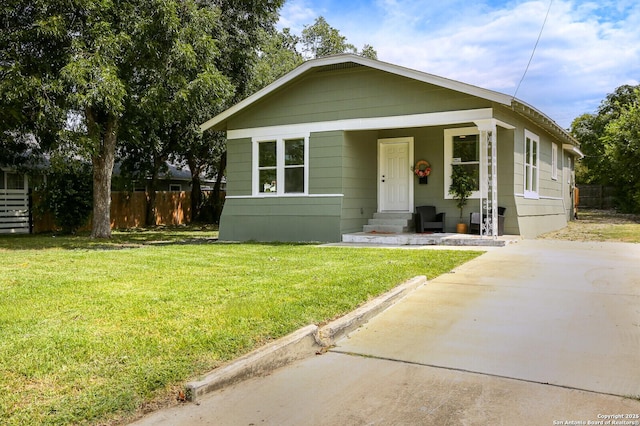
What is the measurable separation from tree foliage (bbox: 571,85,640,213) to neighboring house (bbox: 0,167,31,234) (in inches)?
948

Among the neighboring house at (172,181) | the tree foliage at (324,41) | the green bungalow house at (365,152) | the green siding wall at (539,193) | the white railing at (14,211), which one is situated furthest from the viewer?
the tree foliage at (324,41)

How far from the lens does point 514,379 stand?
356 centimetres

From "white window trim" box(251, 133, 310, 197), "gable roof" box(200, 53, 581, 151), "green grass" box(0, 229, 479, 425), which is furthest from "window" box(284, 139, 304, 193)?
"green grass" box(0, 229, 479, 425)

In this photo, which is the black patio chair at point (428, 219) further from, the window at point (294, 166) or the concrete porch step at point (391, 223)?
the window at point (294, 166)

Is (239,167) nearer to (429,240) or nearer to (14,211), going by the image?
(429,240)

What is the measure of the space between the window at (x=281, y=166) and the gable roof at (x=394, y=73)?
4.26 ft

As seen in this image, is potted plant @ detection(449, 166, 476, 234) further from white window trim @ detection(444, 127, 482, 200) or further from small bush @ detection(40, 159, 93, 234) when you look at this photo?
small bush @ detection(40, 159, 93, 234)

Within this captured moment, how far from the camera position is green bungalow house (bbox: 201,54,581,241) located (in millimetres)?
11797

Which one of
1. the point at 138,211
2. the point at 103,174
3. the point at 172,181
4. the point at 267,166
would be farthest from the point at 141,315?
the point at 172,181

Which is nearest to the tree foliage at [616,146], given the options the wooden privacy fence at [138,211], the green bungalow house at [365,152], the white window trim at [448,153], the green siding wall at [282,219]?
the green bungalow house at [365,152]

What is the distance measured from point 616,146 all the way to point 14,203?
24430 millimetres

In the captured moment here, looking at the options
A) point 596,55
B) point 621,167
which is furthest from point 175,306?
point 621,167

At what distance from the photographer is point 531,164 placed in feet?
45.5

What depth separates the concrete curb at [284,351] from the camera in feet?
10.9
